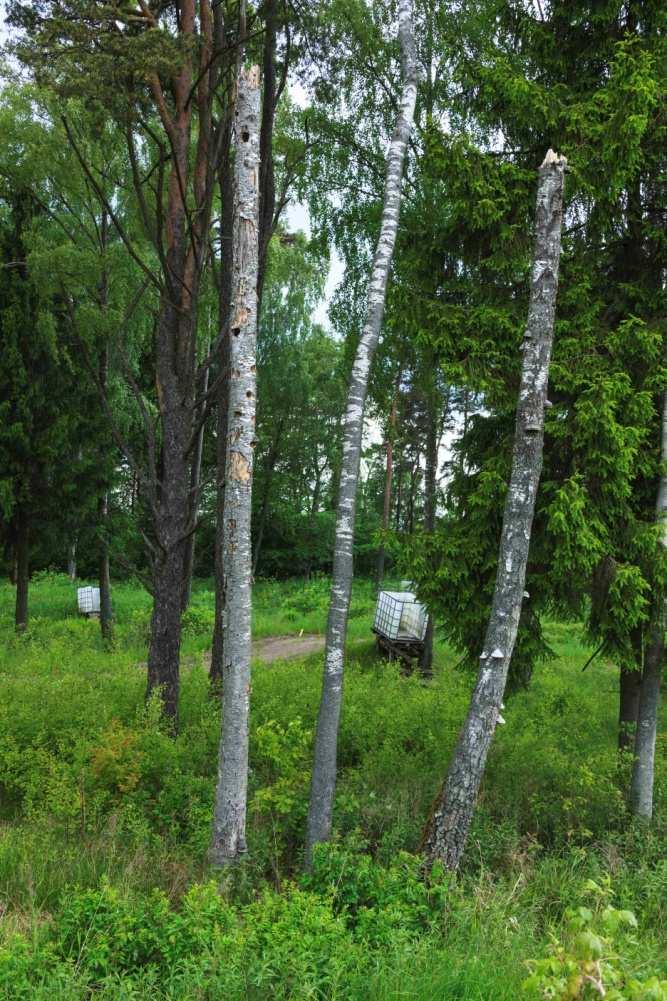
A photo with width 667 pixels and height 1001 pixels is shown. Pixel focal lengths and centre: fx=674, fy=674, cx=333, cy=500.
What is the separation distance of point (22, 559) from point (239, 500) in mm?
11023

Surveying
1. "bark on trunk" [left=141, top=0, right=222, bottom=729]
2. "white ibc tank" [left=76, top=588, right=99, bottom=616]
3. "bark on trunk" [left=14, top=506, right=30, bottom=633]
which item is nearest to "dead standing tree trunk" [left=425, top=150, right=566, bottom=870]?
"bark on trunk" [left=141, top=0, right=222, bottom=729]

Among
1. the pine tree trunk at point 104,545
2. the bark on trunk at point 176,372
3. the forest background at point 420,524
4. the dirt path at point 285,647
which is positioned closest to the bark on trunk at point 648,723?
the forest background at point 420,524

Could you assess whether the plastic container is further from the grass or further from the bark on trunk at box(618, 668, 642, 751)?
the bark on trunk at box(618, 668, 642, 751)

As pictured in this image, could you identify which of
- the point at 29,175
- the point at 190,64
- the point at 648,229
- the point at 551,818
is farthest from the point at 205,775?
the point at 29,175

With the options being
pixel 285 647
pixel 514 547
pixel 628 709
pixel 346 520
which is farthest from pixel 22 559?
pixel 514 547

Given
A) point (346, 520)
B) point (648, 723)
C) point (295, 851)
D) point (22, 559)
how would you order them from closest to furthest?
point (346, 520) → point (295, 851) → point (648, 723) → point (22, 559)

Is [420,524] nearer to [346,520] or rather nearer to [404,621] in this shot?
[346,520]

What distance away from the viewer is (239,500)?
505 cm

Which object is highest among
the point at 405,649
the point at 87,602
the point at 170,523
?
the point at 170,523

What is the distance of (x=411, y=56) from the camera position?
5766 millimetres

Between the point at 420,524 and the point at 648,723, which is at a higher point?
the point at 420,524

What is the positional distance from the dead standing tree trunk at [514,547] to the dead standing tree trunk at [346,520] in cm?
85

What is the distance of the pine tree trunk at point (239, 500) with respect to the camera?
4918mm

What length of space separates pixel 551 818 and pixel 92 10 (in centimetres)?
862
